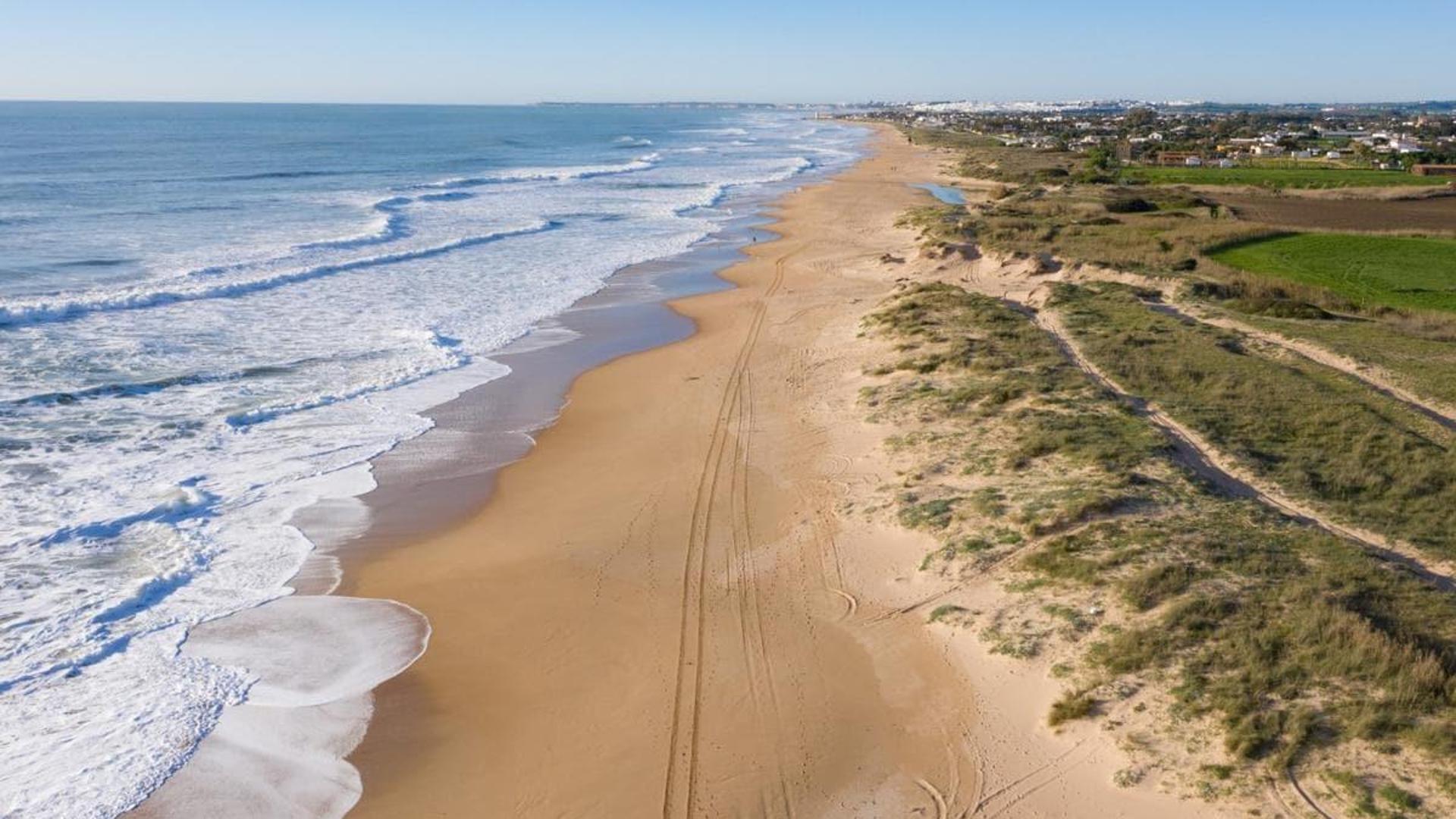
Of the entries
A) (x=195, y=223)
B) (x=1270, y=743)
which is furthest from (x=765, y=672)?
Answer: (x=195, y=223)

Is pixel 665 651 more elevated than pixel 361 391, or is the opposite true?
pixel 361 391

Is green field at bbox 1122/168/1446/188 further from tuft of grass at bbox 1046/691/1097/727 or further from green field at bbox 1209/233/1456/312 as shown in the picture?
tuft of grass at bbox 1046/691/1097/727

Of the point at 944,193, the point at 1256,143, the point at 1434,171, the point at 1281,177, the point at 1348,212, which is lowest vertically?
the point at 944,193

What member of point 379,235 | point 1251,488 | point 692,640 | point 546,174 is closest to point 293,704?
point 692,640

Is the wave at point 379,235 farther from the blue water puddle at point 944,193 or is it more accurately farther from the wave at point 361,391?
the blue water puddle at point 944,193

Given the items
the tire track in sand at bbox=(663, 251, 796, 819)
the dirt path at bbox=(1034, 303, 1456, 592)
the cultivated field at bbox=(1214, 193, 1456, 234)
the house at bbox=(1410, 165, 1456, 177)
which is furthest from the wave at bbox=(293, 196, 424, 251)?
the house at bbox=(1410, 165, 1456, 177)

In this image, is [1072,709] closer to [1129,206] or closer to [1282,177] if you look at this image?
[1129,206]

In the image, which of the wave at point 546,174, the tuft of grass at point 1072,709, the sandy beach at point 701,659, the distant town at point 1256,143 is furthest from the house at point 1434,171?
the tuft of grass at point 1072,709
